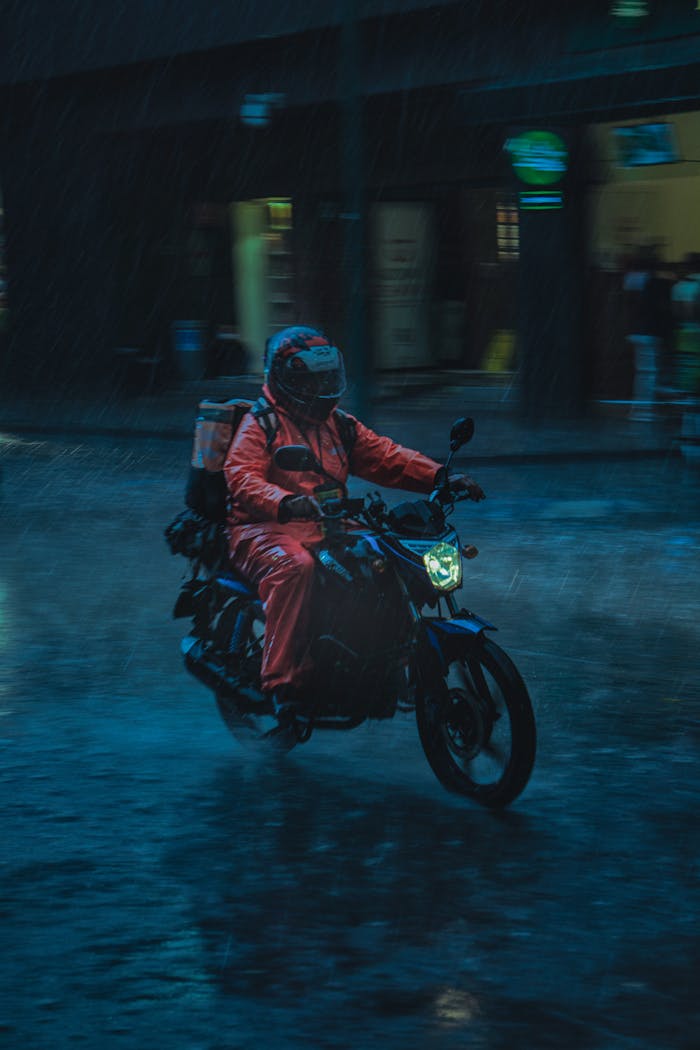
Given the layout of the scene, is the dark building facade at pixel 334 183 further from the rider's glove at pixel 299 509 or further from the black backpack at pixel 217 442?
the rider's glove at pixel 299 509

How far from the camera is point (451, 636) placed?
5414 millimetres

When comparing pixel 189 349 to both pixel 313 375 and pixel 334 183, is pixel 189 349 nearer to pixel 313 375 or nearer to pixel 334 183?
pixel 334 183

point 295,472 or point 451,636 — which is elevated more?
point 295,472

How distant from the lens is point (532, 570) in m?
10.1

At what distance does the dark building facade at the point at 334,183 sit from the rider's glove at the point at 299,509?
10539 mm

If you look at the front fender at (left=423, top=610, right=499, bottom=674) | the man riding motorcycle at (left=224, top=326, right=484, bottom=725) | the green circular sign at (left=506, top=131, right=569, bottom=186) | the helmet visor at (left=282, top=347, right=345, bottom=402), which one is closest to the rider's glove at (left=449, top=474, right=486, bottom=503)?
the man riding motorcycle at (left=224, top=326, right=484, bottom=725)

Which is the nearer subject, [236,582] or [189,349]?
[236,582]

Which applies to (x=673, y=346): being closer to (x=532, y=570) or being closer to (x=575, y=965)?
(x=532, y=570)

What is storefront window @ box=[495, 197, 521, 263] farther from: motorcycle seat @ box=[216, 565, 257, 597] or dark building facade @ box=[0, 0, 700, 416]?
motorcycle seat @ box=[216, 565, 257, 597]

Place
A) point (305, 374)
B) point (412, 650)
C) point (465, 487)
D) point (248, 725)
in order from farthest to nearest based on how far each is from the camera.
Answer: point (248, 725), point (305, 374), point (465, 487), point (412, 650)

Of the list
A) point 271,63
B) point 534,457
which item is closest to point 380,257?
point 271,63

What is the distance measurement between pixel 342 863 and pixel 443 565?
3.33 feet

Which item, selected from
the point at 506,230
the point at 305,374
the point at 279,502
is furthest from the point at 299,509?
the point at 506,230

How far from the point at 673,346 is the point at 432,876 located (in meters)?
14.9
